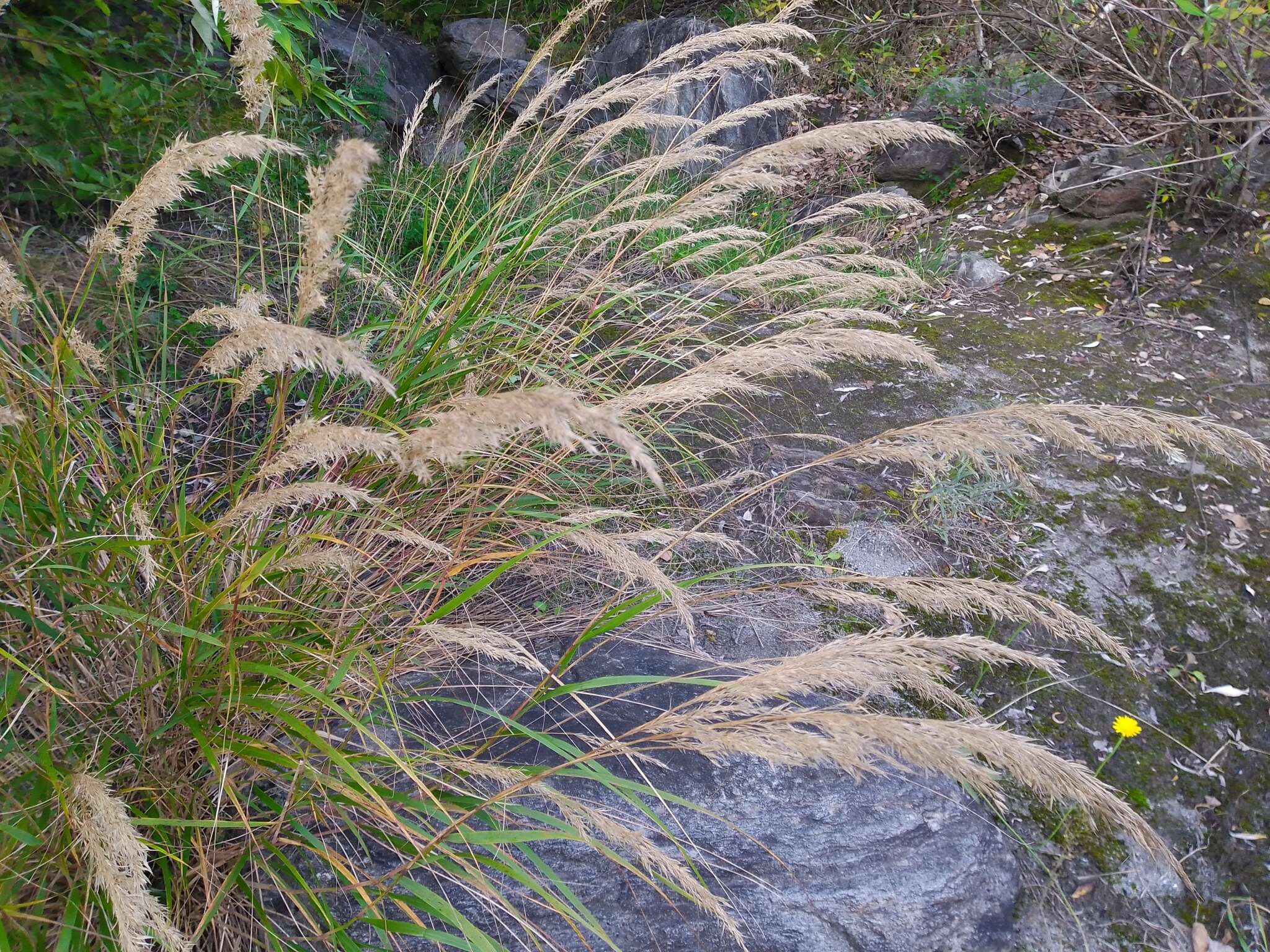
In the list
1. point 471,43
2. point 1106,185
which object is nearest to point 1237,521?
point 1106,185

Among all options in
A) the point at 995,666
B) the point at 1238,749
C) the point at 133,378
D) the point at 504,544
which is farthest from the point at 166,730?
the point at 1238,749

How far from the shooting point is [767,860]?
1.73 m

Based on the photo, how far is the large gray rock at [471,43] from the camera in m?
7.05

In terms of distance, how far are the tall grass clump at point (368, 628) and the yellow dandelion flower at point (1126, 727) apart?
1.23 feet

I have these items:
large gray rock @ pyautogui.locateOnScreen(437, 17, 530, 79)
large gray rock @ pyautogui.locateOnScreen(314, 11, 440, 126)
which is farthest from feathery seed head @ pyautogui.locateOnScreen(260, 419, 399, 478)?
large gray rock @ pyautogui.locateOnScreen(437, 17, 530, 79)

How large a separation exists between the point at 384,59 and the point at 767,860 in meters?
6.09

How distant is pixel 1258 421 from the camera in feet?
10.5

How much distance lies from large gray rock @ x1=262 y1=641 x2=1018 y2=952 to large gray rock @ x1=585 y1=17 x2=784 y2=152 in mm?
5136

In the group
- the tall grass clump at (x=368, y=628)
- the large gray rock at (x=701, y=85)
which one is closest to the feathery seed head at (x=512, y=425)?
the tall grass clump at (x=368, y=628)

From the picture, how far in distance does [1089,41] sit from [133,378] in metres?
4.96

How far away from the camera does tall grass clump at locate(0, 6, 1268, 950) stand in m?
1.17

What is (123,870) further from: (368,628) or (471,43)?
(471,43)

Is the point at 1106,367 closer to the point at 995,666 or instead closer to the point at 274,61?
the point at 995,666

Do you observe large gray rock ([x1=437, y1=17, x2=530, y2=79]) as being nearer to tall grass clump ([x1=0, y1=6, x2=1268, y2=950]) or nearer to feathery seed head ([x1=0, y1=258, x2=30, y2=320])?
tall grass clump ([x1=0, y1=6, x2=1268, y2=950])
